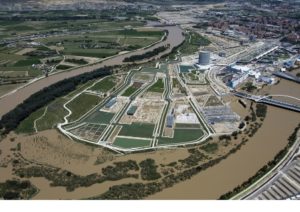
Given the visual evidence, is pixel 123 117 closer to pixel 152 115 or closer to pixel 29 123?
pixel 152 115

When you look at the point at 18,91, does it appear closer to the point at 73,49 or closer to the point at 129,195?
the point at 73,49

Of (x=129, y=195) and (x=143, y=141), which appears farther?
Answer: (x=143, y=141)

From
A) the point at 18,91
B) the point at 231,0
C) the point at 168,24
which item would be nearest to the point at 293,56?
the point at 168,24

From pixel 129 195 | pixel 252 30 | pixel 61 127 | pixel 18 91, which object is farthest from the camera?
pixel 252 30

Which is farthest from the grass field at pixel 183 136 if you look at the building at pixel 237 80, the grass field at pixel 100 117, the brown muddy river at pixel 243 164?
the building at pixel 237 80

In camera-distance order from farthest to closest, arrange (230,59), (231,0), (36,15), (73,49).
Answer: (231,0)
(36,15)
(73,49)
(230,59)

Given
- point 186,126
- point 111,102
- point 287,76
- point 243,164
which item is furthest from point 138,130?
point 287,76

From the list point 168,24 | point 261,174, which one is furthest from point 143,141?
point 168,24
